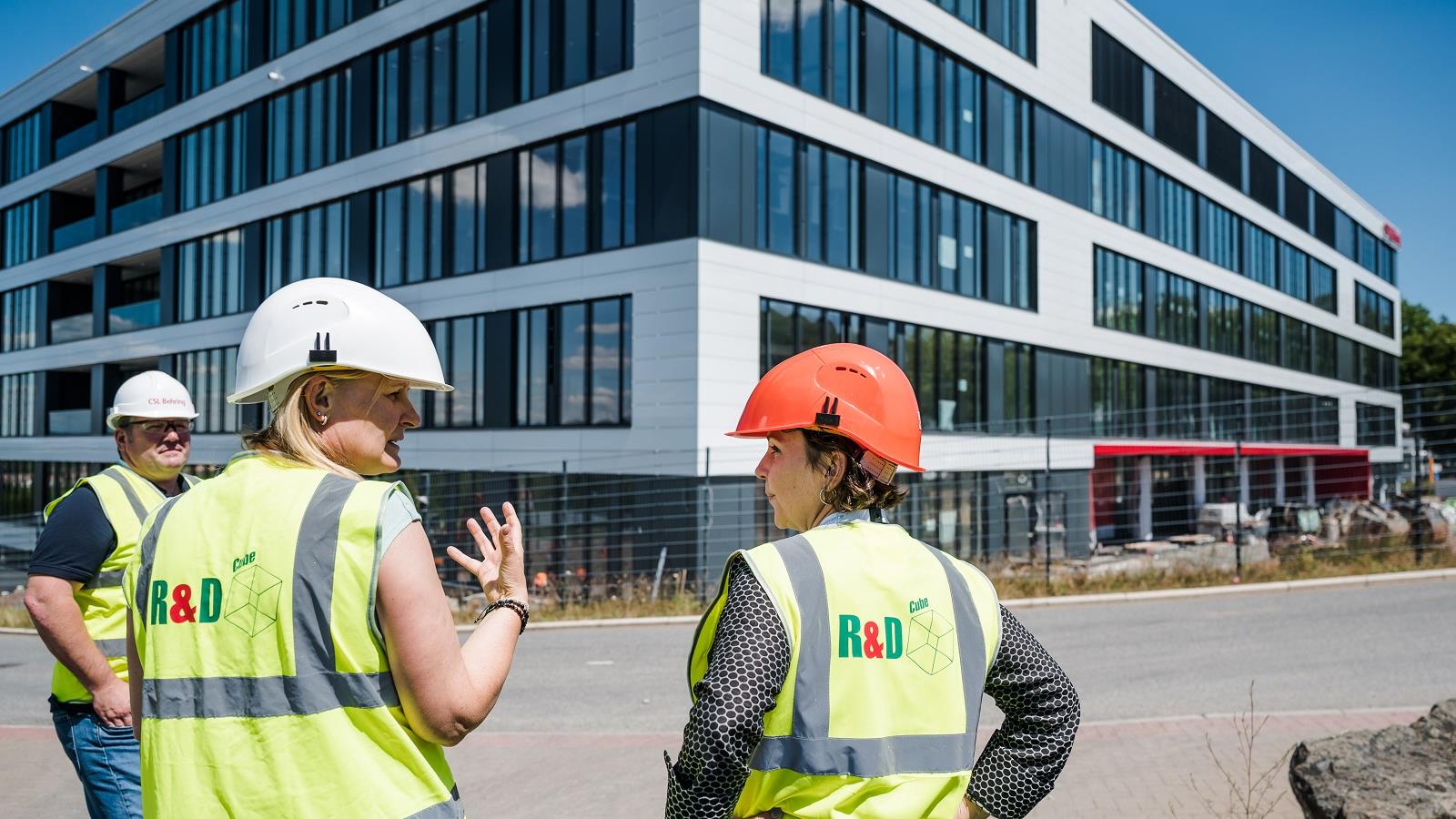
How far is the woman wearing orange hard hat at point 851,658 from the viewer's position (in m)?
1.95

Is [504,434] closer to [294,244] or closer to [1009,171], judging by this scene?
[294,244]

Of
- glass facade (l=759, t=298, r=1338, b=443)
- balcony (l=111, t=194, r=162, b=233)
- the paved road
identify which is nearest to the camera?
the paved road

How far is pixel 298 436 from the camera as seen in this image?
2.07 metres

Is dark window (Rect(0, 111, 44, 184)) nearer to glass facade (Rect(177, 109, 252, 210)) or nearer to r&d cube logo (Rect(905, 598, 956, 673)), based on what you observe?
glass facade (Rect(177, 109, 252, 210))

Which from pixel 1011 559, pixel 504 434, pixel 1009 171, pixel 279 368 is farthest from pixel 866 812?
pixel 1009 171

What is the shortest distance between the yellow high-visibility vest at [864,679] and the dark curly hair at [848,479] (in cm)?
7

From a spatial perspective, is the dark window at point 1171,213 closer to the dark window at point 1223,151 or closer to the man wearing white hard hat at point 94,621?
the dark window at point 1223,151

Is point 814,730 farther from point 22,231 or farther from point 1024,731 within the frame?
point 22,231

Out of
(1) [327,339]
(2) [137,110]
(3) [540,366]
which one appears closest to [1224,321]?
(3) [540,366]

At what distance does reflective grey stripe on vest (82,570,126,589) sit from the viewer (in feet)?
11.8

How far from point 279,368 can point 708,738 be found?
1.11 meters

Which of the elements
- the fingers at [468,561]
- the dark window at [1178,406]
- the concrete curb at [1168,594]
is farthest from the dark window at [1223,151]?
the fingers at [468,561]

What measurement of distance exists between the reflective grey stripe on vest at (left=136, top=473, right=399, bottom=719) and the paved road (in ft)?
14.2

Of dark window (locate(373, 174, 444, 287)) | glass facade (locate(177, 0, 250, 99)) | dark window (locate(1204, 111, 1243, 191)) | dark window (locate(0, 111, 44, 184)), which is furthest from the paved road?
dark window (locate(0, 111, 44, 184))
